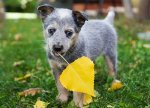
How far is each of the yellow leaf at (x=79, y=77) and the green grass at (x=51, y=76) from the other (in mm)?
301

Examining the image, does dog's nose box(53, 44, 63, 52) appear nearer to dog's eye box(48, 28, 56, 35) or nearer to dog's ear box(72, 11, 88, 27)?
dog's eye box(48, 28, 56, 35)

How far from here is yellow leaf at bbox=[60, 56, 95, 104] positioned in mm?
5406

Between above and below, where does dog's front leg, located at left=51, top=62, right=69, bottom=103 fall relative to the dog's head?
below

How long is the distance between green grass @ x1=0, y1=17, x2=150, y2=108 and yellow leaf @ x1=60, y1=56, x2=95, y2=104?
30 cm

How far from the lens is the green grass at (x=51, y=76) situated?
595 centimetres

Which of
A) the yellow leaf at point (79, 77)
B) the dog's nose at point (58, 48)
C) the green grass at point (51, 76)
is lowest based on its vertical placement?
the green grass at point (51, 76)

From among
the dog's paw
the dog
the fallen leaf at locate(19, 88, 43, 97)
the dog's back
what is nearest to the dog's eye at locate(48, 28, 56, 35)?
the dog

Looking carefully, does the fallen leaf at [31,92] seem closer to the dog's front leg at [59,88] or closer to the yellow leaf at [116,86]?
the dog's front leg at [59,88]

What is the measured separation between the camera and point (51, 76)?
24.6 feet

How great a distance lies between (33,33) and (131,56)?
565 centimetres

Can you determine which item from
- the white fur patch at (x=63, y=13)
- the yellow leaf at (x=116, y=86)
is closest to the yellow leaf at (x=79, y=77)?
the white fur patch at (x=63, y=13)

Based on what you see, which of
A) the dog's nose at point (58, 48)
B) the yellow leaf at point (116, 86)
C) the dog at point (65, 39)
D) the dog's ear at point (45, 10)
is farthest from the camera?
the yellow leaf at point (116, 86)

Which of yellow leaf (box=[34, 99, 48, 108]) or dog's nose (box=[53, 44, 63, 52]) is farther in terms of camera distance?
yellow leaf (box=[34, 99, 48, 108])

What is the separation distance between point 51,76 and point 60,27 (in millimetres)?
2038
